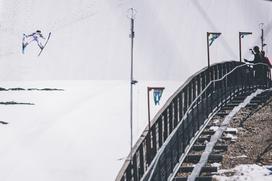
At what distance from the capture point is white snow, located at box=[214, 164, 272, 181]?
10109 mm

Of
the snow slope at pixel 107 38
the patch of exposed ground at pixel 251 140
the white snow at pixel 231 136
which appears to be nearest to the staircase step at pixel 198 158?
the patch of exposed ground at pixel 251 140

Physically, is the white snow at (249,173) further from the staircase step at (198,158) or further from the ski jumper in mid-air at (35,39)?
the ski jumper in mid-air at (35,39)

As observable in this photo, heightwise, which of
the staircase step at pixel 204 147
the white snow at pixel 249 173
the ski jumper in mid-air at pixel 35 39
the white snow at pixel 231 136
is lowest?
the white snow at pixel 249 173

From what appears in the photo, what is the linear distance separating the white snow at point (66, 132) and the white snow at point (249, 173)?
553 cm

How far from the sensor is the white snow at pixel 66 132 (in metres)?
15.0

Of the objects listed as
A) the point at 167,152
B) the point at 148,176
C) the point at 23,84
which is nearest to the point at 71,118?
the point at 23,84

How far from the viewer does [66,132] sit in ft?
52.5

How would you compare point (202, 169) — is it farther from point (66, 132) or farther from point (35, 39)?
point (35, 39)

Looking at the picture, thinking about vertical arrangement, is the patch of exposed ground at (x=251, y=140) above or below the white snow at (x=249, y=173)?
above

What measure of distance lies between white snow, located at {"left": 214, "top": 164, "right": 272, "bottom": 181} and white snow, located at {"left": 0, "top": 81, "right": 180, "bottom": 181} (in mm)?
5530

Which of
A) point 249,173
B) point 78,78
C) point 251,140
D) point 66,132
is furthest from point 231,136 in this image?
point 78,78

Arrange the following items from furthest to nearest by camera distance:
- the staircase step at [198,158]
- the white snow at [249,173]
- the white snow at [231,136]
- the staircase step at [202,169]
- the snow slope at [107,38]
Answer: the snow slope at [107,38] < the white snow at [231,136] < the staircase step at [198,158] < the staircase step at [202,169] < the white snow at [249,173]

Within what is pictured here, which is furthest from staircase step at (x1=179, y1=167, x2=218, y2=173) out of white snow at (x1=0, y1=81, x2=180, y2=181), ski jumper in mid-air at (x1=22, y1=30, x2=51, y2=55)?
ski jumper in mid-air at (x1=22, y1=30, x2=51, y2=55)

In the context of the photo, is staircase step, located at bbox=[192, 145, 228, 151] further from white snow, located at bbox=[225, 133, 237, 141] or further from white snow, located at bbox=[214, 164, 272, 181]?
white snow, located at bbox=[214, 164, 272, 181]
